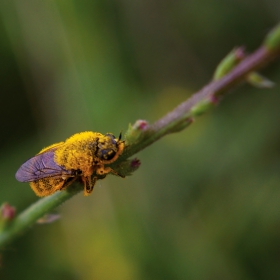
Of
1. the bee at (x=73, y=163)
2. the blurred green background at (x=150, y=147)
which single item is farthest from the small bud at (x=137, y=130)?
the blurred green background at (x=150, y=147)

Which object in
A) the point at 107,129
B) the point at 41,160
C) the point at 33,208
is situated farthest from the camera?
the point at 107,129

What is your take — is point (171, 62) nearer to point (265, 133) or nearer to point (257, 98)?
point (257, 98)

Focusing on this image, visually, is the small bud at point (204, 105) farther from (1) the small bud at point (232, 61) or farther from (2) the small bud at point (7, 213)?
(2) the small bud at point (7, 213)

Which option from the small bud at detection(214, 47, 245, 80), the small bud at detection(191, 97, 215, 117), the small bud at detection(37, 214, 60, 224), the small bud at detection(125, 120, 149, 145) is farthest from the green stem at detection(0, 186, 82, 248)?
the small bud at detection(214, 47, 245, 80)

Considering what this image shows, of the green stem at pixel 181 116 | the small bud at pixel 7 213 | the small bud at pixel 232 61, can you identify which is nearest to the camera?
the green stem at pixel 181 116

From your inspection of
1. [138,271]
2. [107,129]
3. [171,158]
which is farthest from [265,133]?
[138,271]

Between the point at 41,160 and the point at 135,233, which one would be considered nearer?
the point at 41,160

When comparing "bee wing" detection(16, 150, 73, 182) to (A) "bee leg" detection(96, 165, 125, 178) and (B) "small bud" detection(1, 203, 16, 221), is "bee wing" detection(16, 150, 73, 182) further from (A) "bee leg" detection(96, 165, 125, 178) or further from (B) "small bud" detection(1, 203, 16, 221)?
(A) "bee leg" detection(96, 165, 125, 178)
